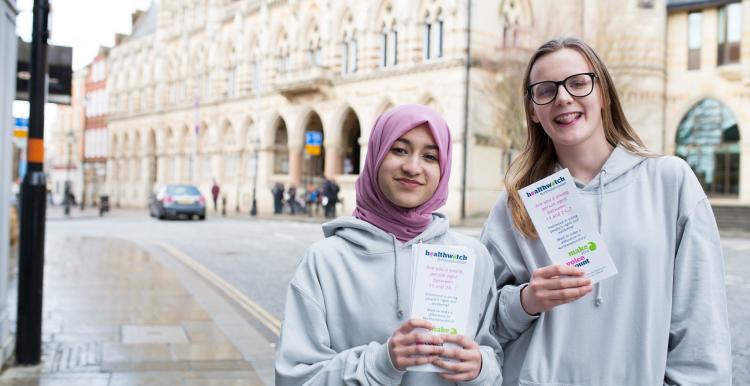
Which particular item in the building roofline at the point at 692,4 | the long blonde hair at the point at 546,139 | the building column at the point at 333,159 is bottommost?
the long blonde hair at the point at 546,139

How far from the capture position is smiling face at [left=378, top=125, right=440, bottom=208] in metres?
2.11

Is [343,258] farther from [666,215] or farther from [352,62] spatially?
[352,62]

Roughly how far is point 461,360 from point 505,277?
20.9 inches

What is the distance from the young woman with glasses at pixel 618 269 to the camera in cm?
204

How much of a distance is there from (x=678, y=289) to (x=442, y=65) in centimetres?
2699

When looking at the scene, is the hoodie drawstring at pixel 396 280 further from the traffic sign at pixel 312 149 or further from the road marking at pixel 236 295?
the traffic sign at pixel 312 149

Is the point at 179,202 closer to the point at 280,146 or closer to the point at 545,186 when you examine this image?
the point at 280,146

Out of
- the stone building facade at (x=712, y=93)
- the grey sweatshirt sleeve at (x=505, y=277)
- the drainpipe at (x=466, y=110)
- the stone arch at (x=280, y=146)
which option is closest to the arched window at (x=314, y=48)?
the stone arch at (x=280, y=146)

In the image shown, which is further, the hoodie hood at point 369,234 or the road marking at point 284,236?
the road marking at point 284,236

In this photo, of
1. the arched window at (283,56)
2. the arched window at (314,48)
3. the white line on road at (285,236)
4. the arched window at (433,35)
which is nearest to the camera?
the white line on road at (285,236)

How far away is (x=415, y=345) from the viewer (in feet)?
5.92

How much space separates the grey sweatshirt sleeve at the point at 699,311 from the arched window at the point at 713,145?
27.0 meters

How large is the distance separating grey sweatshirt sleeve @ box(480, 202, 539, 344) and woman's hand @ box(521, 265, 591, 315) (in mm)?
121

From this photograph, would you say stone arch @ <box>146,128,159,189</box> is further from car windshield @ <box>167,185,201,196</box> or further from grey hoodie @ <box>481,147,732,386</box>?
grey hoodie @ <box>481,147,732,386</box>
